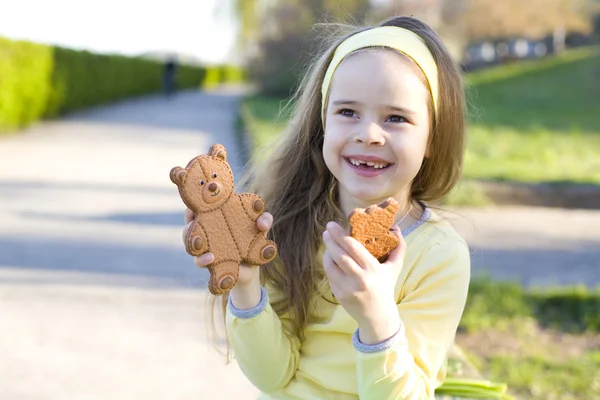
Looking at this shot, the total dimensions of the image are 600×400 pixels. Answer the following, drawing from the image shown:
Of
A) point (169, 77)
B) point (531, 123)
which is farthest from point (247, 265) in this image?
point (169, 77)

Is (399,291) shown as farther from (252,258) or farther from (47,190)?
(47,190)

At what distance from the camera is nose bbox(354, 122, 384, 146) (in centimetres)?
168

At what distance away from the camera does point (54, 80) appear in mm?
15938

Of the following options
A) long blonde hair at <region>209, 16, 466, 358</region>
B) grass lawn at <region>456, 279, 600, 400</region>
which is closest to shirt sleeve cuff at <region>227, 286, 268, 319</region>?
long blonde hair at <region>209, 16, 466, 358</region>

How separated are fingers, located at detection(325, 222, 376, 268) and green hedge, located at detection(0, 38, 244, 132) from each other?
1170 cm

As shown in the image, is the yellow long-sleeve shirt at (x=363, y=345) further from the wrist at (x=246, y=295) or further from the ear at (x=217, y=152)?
the ear at (x=217, y=152)

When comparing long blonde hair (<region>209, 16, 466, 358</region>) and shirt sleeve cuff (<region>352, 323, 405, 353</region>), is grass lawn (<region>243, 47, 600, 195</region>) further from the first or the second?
shirt sleeve cuff (<region>352, 323, 405, 353</region>)

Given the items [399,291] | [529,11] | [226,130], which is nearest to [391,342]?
[399,291]

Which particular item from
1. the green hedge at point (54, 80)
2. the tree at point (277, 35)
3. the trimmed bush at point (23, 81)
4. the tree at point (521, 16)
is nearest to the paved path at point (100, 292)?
the trimmed bush at point (23, 81)

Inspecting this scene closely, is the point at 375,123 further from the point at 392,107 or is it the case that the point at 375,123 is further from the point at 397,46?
the point at 397,46

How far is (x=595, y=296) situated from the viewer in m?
4.42

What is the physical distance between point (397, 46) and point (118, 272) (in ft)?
11.6

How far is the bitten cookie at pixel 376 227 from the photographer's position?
1476 mm

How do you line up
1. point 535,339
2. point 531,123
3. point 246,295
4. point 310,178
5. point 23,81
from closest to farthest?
point 246,295 → point 310,178 → point 535,339 → point 23,81 → point 531,123
